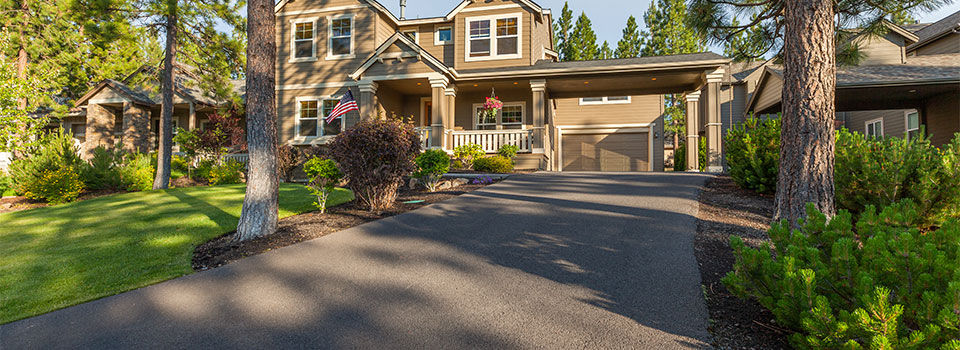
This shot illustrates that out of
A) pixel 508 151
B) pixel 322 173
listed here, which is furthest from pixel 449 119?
pixel 322 173

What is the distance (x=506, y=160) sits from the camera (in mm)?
12094

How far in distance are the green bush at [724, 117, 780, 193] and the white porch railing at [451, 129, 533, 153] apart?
22.1 feet

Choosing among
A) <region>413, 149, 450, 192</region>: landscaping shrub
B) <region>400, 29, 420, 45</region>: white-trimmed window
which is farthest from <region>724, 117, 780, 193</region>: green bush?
<region>400, 29, 420, 45</region>: white-trimmed window

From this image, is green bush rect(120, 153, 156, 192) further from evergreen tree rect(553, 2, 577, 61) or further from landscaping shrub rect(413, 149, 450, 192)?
evergreen tree rect(553, 2, 577, 61)

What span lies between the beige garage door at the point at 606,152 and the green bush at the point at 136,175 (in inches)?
631

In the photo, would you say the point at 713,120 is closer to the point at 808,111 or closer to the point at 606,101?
the point at 606,101

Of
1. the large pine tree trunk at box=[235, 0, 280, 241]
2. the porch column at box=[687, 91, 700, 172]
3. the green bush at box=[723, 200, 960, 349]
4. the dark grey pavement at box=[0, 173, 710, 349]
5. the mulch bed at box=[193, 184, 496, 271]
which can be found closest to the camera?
the green bush at box=[723, 200, 960, 349]

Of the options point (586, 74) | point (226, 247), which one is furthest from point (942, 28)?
point (226, 247)

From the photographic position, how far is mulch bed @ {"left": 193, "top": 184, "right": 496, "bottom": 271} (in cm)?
460

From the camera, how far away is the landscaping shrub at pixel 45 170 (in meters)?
9.78

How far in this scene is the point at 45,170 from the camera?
996cm

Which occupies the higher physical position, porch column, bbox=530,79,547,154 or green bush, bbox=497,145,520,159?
porch column, bbox=530,79,547,154

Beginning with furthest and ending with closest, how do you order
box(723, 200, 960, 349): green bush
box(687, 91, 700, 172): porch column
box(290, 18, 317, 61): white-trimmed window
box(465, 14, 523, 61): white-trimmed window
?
box(290, 18, 317, 61): white-trimmed window
box(465, 14, 523, 61): white-trimmed window
box(687, 91, 700, 172): porch column
box(723, 200, 960, 349): green bush

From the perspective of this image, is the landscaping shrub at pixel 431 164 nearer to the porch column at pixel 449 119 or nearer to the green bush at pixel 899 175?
the porch column at pixel 449 119
